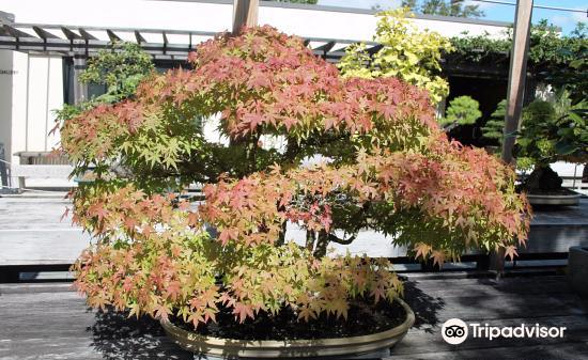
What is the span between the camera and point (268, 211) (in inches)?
90.1

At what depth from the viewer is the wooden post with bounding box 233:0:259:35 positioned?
376 cm

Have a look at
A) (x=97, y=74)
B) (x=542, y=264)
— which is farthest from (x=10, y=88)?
(x=542, y=264)

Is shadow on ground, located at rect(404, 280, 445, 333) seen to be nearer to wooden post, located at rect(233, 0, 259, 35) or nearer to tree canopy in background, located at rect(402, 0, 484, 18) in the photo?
wooden post, located at rect(233, 0, 259, 35)

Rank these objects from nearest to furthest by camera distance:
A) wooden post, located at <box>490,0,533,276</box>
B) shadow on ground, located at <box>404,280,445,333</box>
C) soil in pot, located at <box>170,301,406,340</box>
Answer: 1. soil in pot, located at <box>170,301,406,340</box>
2. shadow on ground, located at <box>404,280,445,333</box>
3. wooden post, located at <box>490,0,533,276</box>

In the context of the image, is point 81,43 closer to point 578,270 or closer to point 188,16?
point 188,16

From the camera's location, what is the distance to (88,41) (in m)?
11.3

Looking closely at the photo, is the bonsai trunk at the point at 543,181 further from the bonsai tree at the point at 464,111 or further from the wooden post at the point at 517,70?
the bonsai tree at the point at 464,111

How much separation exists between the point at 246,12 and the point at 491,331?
2634mm

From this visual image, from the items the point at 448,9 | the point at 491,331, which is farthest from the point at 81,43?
the point at 448,9

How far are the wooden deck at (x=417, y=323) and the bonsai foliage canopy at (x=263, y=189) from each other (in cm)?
57

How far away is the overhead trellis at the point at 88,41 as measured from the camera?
10.4 metres

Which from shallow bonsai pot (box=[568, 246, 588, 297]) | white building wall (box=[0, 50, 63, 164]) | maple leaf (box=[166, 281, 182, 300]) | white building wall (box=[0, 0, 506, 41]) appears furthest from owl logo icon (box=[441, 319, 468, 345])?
white building wall (box=[0, 0, 506, 41])

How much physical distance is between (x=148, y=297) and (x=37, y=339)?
112cm

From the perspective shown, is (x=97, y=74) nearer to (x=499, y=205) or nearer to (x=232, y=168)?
(x=232, y=168)
